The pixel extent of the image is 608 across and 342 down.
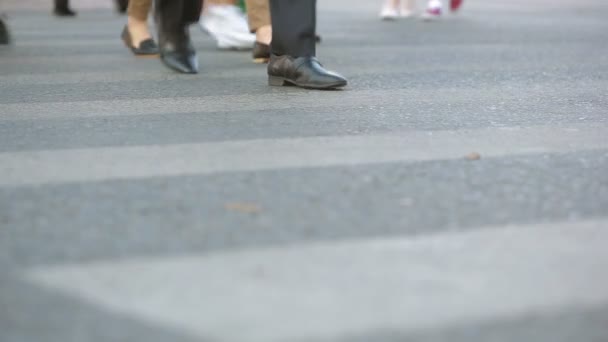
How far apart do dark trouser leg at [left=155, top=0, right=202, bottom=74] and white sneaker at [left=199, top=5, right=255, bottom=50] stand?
1.46m

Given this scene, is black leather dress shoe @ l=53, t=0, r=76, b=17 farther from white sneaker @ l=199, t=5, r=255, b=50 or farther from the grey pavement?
the grey pavement

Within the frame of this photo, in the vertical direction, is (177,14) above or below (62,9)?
above

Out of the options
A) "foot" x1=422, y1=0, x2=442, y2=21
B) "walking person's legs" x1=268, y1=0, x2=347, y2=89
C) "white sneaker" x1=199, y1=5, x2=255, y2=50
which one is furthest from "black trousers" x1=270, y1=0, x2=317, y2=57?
"foot" x1=422, y1=0, x2=442, y2=21

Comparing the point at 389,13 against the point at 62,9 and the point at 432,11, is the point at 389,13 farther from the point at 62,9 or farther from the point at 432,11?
the point at 62,9

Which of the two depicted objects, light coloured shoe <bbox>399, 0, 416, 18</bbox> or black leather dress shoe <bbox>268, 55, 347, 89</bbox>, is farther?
light coloured shoe <bbox>399, 0, 416, 18</bbox>

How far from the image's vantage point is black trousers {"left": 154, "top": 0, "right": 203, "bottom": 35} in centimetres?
644

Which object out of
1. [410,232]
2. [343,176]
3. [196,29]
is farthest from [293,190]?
[196,29]

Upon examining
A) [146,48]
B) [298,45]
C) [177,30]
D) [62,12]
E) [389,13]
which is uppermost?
[298,45]

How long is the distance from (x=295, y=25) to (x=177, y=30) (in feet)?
3.77

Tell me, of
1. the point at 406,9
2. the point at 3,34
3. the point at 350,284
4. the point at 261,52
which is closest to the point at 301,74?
the point at 261,52

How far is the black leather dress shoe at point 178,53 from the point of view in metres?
6.48

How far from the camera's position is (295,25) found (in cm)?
553

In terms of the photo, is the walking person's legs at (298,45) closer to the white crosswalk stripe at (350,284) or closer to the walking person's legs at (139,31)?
the walking person's legs at (139,31)

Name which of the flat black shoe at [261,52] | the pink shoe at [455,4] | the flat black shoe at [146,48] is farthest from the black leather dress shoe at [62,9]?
the flat black shoe at [261,52]
